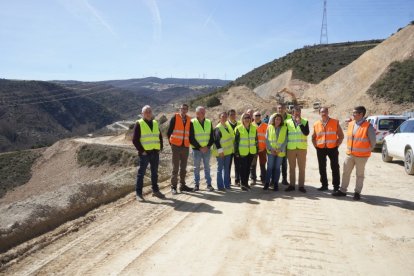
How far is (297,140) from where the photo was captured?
862cm

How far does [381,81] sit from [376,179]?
102 feet

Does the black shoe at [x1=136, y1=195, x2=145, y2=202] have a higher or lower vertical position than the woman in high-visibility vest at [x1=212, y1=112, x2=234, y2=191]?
lower

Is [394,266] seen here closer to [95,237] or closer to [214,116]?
[95,237]

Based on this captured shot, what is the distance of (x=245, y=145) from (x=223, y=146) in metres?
0.54

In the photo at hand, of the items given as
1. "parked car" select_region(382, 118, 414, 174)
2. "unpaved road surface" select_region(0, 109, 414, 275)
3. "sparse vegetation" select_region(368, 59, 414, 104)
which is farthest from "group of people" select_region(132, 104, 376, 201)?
"sparse vegetation" select_region(368, 59, 414, 104)

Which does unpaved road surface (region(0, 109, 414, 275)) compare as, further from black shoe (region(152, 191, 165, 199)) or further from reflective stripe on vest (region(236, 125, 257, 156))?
reflective stripe on vest (region(236, 125, 257, 156))

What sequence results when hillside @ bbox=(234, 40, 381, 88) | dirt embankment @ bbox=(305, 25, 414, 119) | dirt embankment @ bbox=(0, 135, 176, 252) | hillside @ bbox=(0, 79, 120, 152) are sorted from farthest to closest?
hillside @ bbox=(234, 40, 381, 88) → hillside @ bbox=(0, 79, 120, 152) → dirt embankment @ bbox=(305, 25, 414, 119) → dirt embankment @ bbox=(0, 135, 176, 252)

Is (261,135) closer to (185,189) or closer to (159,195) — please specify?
(185,189)

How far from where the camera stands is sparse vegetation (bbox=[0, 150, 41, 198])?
3046 centimetres

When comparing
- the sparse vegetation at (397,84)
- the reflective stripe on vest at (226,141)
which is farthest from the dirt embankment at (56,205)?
the sparse vegetation at (397,84)

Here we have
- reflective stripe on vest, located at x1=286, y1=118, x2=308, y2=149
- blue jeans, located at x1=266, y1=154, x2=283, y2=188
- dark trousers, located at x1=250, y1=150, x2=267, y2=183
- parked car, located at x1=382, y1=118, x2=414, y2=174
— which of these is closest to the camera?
reflective stripe on vest, located at x1=286, y1=118, x2=308, y2=149

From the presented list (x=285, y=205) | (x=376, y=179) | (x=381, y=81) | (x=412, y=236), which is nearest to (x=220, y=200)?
(x=285, y=205)

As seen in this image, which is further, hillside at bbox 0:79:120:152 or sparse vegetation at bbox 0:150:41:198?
hillside at bbox 0:79:120:152

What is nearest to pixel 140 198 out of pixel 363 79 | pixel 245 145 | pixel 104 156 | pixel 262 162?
pixel 245 145
